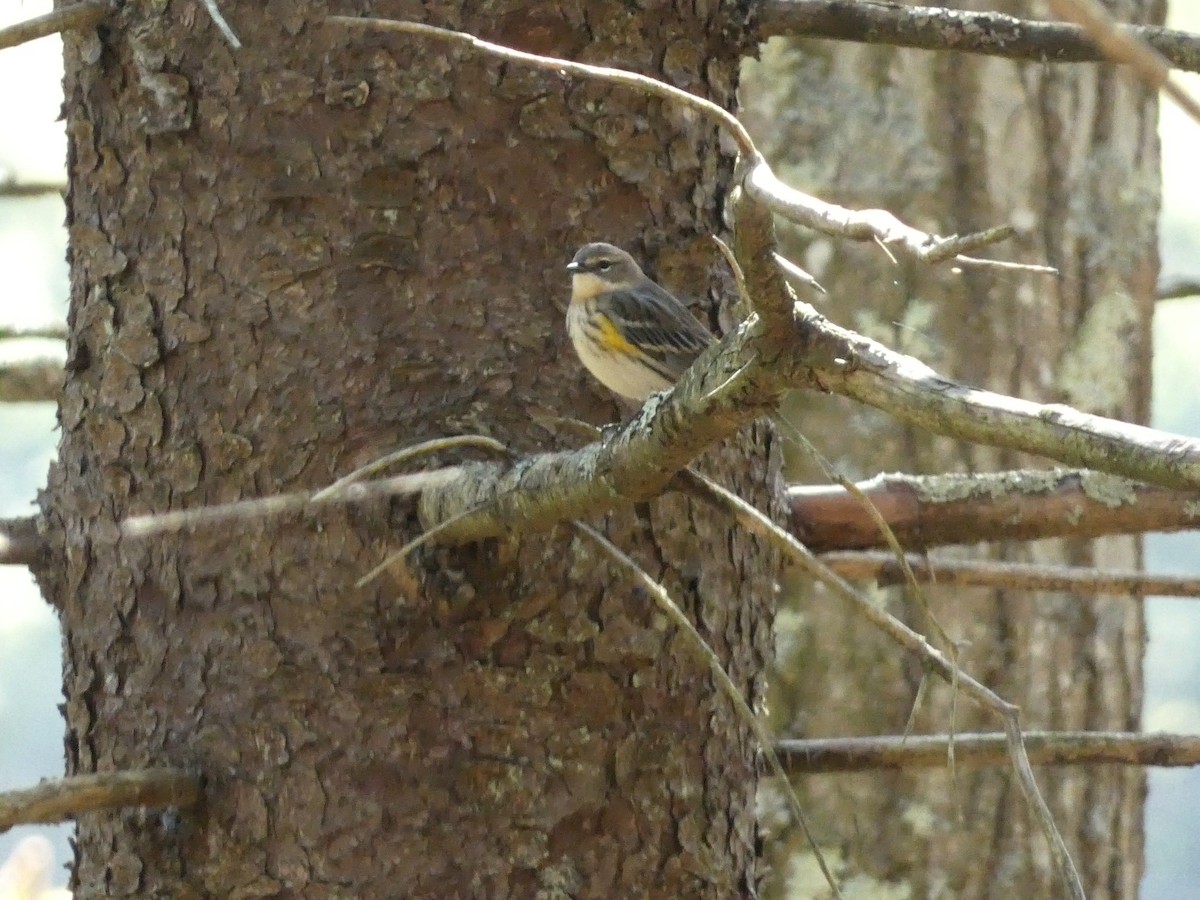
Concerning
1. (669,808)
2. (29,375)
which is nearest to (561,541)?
(669,808)

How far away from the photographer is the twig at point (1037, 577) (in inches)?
131

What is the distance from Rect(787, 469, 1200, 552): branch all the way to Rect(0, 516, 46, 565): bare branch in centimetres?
150

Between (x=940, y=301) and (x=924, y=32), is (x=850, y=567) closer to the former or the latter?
(x=924, y=32)

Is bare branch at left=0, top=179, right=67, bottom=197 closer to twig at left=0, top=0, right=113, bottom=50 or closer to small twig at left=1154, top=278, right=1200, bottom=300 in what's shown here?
twig at left=0, top=0, right=113, bottom=50

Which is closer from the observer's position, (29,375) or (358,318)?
(358,318)

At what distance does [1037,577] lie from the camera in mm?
3389

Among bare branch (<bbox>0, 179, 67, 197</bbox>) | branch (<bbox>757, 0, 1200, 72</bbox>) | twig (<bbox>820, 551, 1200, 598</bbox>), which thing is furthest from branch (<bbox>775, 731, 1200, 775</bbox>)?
bare branch (<bbox>0, 179, 67, 197</bbox>)

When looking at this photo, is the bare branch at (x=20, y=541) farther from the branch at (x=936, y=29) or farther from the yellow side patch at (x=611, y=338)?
the branch at (x=936, y=29)

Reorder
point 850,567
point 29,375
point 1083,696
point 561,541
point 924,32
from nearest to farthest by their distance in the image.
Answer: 1. point 561,541
2. point 924,32
3. point 850,567
4. point 29,375
5. point 1083,696

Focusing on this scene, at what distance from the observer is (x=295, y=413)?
9.64ft

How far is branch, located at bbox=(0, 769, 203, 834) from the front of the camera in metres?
2.41

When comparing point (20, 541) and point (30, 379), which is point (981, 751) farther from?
point (30, 379)

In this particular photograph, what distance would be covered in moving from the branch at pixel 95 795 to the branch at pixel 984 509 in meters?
1.33

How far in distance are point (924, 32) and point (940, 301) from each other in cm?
296
